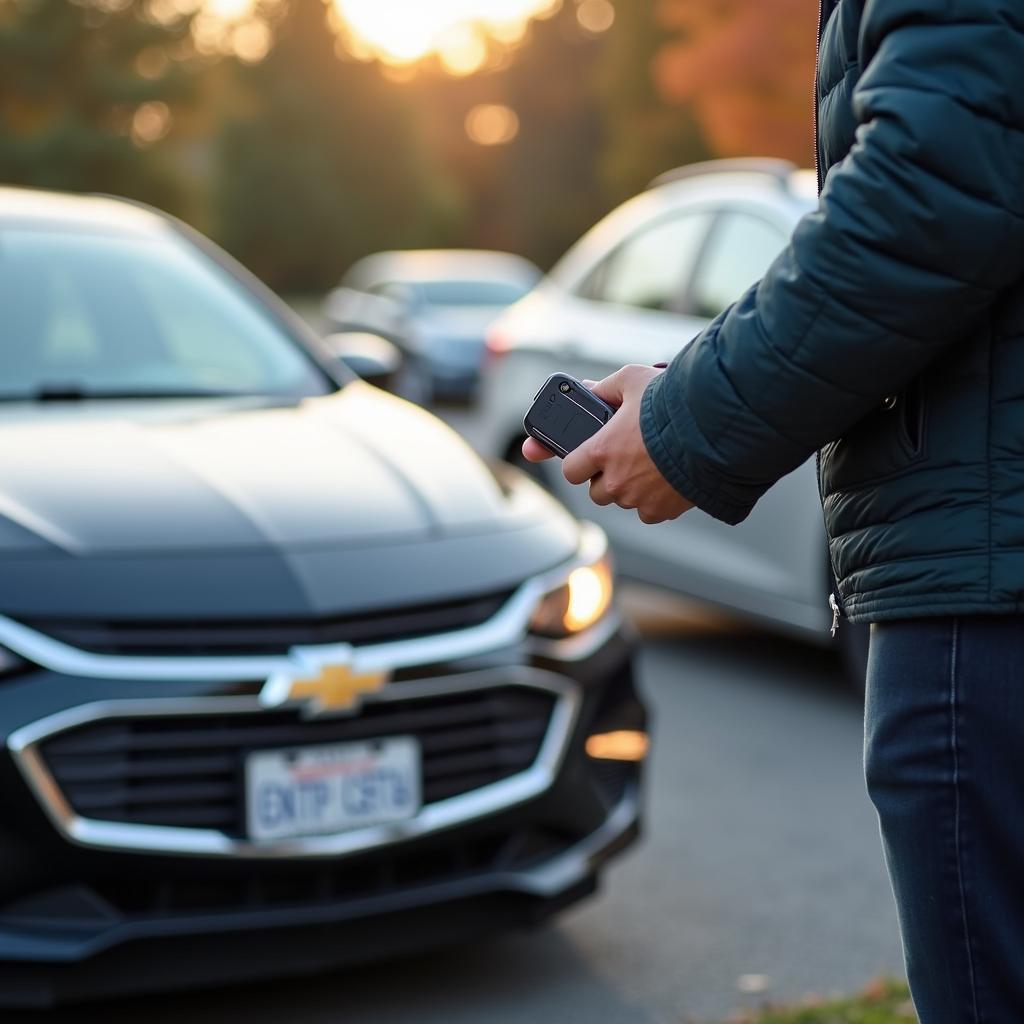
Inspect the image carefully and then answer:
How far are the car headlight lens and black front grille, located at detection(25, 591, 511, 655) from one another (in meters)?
0.16

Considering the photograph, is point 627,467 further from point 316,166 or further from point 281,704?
point 316,166

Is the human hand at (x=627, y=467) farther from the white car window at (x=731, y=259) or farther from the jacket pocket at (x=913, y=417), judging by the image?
the white car window at (x=731, y=259)

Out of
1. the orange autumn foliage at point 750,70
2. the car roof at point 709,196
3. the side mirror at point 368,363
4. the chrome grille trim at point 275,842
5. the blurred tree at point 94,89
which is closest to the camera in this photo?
the chrome grille trim at point 275,842

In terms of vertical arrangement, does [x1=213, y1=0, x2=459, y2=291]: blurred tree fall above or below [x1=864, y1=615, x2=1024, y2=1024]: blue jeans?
below

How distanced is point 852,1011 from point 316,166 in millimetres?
61415

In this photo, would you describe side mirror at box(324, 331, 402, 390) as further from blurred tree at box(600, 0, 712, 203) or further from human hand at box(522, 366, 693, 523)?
blurred tree at box(600, 0, 712, 203)

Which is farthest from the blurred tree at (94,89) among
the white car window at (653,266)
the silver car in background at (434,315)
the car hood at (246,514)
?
the car hood at (246,514)

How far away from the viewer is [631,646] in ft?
11.5

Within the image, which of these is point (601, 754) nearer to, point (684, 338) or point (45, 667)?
point (45, 667)

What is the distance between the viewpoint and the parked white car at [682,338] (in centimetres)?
554

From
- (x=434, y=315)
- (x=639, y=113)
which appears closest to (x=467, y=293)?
(x=434, y=315)

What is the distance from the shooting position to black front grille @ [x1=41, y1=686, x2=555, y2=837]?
2807 millimetres

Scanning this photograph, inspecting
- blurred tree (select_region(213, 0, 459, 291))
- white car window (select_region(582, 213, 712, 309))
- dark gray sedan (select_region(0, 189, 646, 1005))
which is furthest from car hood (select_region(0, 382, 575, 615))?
blurred tree (select_region(213, 0, 459, 291))

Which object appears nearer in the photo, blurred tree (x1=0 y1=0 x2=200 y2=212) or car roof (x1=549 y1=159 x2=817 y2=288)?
car roof (x1=549 y1=159 x2=817 y2=288)
